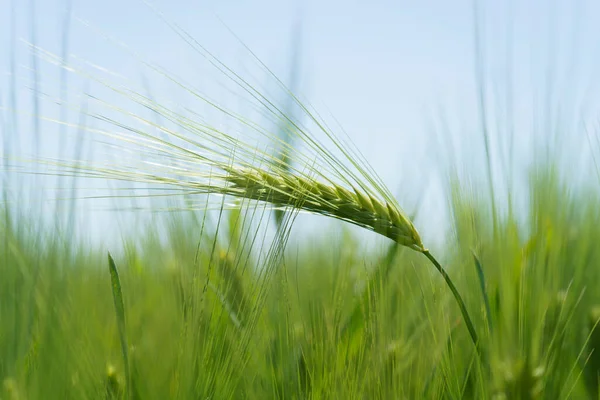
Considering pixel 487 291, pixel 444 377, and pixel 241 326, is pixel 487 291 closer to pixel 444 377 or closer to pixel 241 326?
pixel 444 377

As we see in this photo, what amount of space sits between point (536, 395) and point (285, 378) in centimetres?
34

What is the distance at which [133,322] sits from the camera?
100 cm

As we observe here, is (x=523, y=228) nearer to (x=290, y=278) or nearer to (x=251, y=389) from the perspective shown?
(x=290, y=278)

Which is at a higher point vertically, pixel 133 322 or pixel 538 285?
pixel 538 285

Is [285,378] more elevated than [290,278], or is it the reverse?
[290,278]

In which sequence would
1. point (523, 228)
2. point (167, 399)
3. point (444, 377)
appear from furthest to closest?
point (523, 228) → point (444, 377) → point (167, 399)

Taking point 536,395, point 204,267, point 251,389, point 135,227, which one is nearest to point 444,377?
point 536,395

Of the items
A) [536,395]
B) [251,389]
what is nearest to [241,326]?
[251,389]

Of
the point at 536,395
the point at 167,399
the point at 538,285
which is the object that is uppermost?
the point at 538,285

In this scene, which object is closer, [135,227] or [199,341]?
[199,341]

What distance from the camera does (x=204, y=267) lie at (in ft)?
3.43

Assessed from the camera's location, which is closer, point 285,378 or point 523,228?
point 285,378

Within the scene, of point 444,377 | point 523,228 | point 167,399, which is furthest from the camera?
point 523,228

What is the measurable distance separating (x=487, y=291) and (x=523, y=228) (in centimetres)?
14
